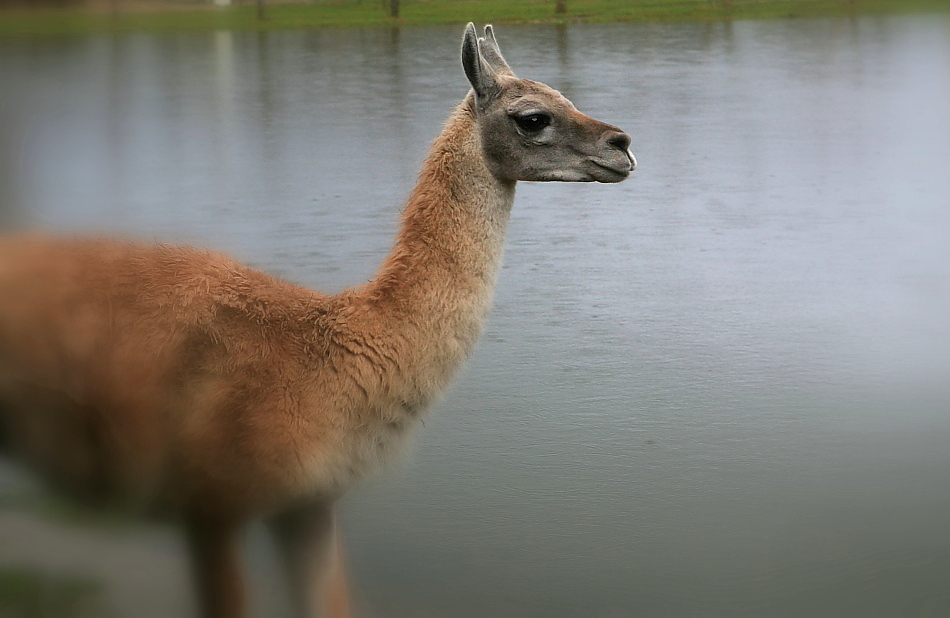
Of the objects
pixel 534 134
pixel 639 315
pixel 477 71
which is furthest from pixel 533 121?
pixel 639 315

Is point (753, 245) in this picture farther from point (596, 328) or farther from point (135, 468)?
point (135, 468)

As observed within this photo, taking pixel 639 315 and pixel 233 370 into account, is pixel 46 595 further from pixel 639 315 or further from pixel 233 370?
pixel 639 315

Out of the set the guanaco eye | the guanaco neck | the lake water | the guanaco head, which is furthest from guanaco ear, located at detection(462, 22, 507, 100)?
the lake water

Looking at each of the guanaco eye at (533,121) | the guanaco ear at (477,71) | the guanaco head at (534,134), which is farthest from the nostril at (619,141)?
the guanaco ear at (477,71)

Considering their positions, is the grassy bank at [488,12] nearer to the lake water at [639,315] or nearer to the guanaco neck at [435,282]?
the lake water at [639,315]

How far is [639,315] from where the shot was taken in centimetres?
724

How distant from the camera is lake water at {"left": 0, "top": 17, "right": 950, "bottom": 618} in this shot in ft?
15.9

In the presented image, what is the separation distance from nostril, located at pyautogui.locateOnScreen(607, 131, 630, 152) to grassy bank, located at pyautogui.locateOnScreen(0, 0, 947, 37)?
56.4 ft

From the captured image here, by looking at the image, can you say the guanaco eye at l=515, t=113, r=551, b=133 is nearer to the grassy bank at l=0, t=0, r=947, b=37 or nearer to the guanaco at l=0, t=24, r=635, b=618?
the guanaco at l=0, t=24, r=635, b=618

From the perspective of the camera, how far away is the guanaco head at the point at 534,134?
446cm

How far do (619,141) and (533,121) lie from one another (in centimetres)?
30

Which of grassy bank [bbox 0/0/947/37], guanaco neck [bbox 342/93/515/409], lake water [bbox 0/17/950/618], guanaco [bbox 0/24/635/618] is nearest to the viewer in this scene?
guanaco [bbox 0/24/635/618]

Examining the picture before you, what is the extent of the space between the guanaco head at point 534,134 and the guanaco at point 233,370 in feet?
0.43

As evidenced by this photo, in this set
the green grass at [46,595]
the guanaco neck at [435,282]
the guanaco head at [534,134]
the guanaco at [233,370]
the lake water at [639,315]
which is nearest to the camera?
the guanaco at [233,370]
